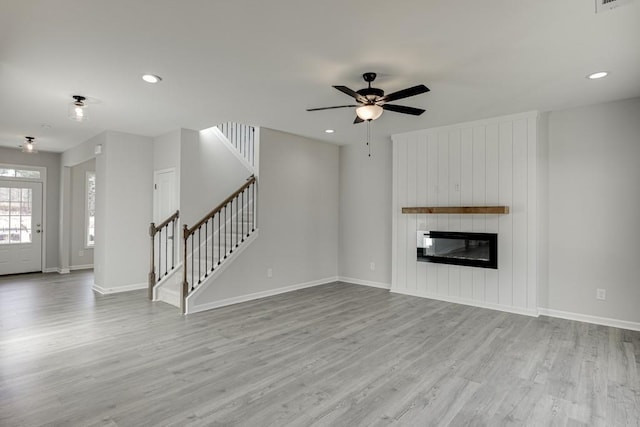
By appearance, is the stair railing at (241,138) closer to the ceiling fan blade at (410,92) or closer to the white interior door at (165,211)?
the white interior door at (165,211)

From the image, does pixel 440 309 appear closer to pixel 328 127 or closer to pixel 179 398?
pixel 328 127

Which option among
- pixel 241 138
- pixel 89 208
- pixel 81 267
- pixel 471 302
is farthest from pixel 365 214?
pixel 81 267

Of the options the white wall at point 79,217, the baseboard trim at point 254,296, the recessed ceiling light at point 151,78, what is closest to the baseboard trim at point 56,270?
the white wall at point 79,217

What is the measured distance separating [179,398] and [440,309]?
3.70m

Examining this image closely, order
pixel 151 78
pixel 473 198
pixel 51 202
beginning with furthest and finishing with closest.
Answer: pixel 51 202 → pixel 473 198 → pixel 151 78

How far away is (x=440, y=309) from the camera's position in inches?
197

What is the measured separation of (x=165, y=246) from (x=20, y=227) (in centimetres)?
422

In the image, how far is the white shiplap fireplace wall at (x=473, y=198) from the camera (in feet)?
15.7

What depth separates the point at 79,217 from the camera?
328 inches

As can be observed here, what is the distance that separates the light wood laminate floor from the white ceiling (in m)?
2.78

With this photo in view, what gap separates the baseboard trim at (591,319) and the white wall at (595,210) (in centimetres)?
3

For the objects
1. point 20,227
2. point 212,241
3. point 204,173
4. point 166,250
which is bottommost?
point 166,250

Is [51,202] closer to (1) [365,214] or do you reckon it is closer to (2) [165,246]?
(2) [165,246]

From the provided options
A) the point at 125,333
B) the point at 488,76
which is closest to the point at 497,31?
the point at 488,76
